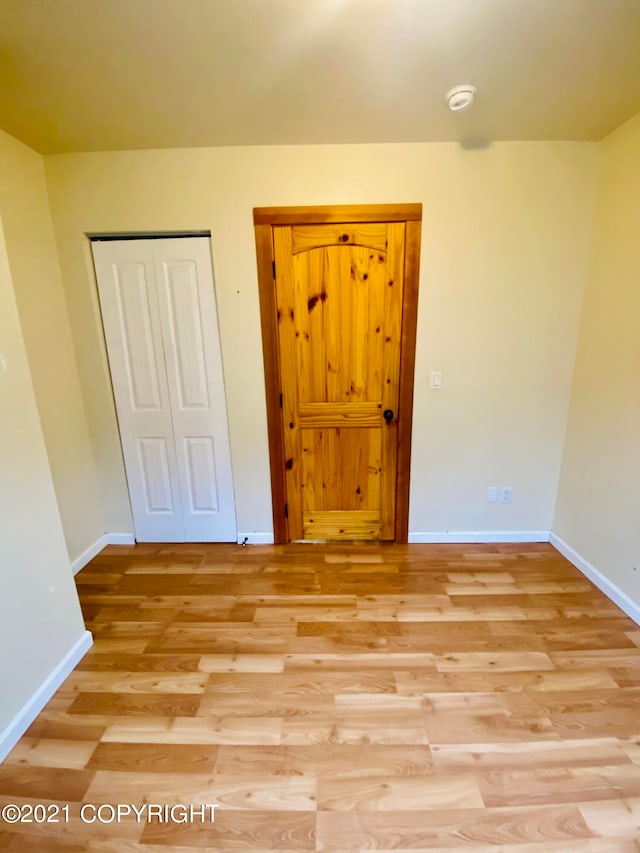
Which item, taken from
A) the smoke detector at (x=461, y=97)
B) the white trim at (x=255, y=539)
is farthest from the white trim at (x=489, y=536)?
the smoke detector at (x=461, y=97)

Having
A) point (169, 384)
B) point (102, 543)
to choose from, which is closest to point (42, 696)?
point (102, 543)

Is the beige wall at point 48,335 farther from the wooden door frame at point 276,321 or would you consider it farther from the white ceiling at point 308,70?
the wooden door frame at point 276,321

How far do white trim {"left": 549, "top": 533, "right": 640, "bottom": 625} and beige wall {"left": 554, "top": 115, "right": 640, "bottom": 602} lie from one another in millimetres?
28

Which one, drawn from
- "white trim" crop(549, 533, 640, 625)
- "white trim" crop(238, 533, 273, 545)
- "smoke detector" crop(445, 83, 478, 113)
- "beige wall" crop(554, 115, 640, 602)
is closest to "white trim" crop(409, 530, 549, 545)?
"white trim" crop(549, 533, 640, 625)

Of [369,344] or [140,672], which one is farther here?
[369,344]

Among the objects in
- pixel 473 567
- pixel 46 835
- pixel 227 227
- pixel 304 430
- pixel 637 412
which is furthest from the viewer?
pixel 304 430

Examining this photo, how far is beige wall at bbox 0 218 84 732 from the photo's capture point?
132 cm

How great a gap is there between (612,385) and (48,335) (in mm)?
3337

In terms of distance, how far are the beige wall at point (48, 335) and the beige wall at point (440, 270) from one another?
0.08 meters

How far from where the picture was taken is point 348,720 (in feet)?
4.43

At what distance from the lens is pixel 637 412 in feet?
5.97

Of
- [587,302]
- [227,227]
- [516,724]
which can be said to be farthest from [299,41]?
[516,724]

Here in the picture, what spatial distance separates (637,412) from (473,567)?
128cm

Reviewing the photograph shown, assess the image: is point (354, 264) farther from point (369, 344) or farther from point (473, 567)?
point (473, 567)
